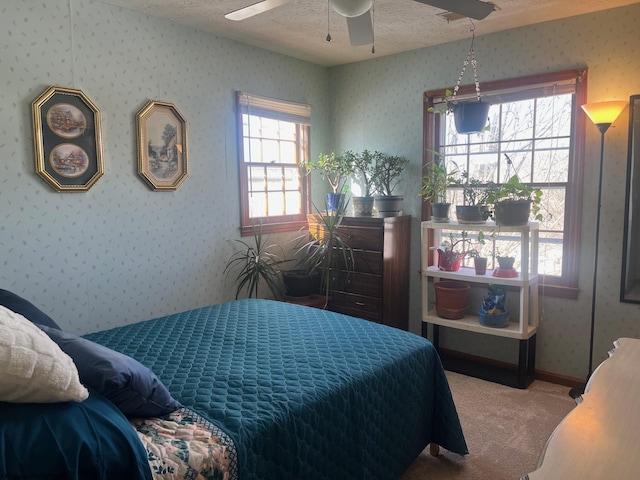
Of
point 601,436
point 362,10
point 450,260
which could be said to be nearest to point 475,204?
point 450,260

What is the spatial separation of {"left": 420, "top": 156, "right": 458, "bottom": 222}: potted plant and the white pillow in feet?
9.35

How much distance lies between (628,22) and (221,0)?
8.47ft

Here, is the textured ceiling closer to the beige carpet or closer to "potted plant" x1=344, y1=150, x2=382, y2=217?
"potted plant" x1=344, y1=150, x2=382, y2=217

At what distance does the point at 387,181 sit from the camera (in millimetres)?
4137

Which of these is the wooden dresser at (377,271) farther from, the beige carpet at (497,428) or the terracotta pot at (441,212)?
the beige carpet at (497,428)

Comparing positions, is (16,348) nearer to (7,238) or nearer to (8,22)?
(7,238)

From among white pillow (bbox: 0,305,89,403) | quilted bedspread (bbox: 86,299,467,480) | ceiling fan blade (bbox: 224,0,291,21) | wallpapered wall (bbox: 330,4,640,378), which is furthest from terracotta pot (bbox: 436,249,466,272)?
white pillow (bbox: 0,305,89,403)

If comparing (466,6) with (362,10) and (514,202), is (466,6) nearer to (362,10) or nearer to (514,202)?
(362,10)

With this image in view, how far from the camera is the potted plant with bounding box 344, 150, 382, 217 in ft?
13.4

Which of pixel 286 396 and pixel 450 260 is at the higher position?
pixel 450 260

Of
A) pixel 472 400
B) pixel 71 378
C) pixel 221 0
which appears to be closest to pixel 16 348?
pixel 71 378

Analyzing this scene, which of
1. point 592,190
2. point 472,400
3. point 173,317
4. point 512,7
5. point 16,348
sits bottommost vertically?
point 472,400

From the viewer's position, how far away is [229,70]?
372cm

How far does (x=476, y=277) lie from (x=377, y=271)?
2.72 feet
